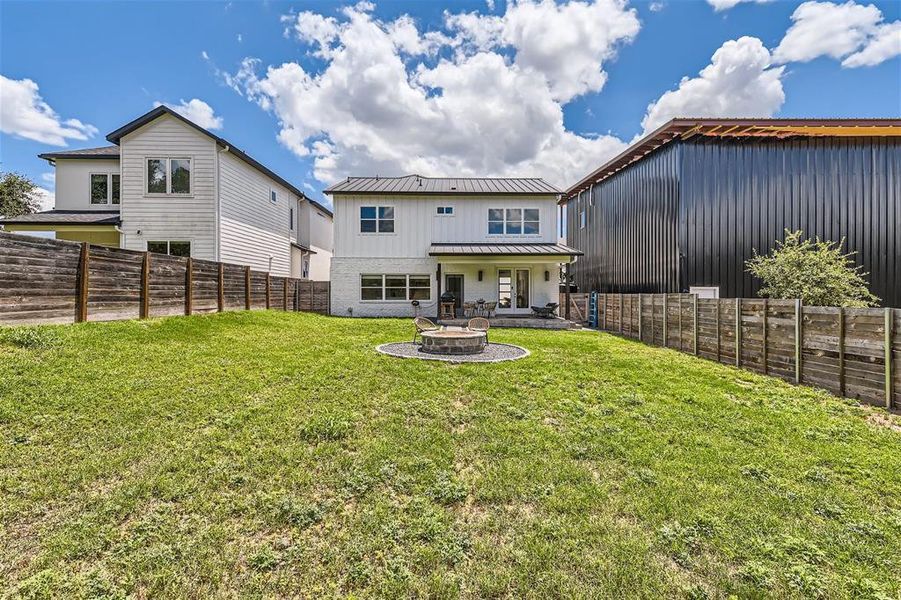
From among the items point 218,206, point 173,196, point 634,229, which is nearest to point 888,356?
point 634,229

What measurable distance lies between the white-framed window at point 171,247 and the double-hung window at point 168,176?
2.15 m

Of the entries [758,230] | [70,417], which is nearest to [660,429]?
[70,417]

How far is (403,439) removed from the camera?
427 cm

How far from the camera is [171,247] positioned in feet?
49.5

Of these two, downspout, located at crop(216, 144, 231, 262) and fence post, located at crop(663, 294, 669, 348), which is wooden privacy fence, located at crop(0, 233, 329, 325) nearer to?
downspout, located at crop(216, 144, 231, 262)

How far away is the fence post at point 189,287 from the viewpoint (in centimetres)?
1071

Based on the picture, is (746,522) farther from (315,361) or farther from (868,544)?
(315,361)

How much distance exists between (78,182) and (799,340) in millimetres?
26716

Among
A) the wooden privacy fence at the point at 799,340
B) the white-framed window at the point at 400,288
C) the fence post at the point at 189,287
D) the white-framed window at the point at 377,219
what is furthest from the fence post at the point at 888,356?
the white-framed window at the point at 377,219

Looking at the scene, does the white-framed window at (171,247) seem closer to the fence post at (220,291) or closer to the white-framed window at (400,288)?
the fence post at (220,291)

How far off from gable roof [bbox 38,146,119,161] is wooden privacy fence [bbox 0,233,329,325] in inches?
397

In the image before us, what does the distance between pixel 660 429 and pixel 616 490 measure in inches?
70.3

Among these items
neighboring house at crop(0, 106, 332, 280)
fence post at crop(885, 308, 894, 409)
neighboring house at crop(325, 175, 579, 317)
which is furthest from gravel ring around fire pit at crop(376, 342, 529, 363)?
neighboring house at crop(0, 106, 332, 280)

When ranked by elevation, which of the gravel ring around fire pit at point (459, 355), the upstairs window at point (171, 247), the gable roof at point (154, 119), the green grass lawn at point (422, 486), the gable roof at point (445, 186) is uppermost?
the gable roof at point (154, 119)
